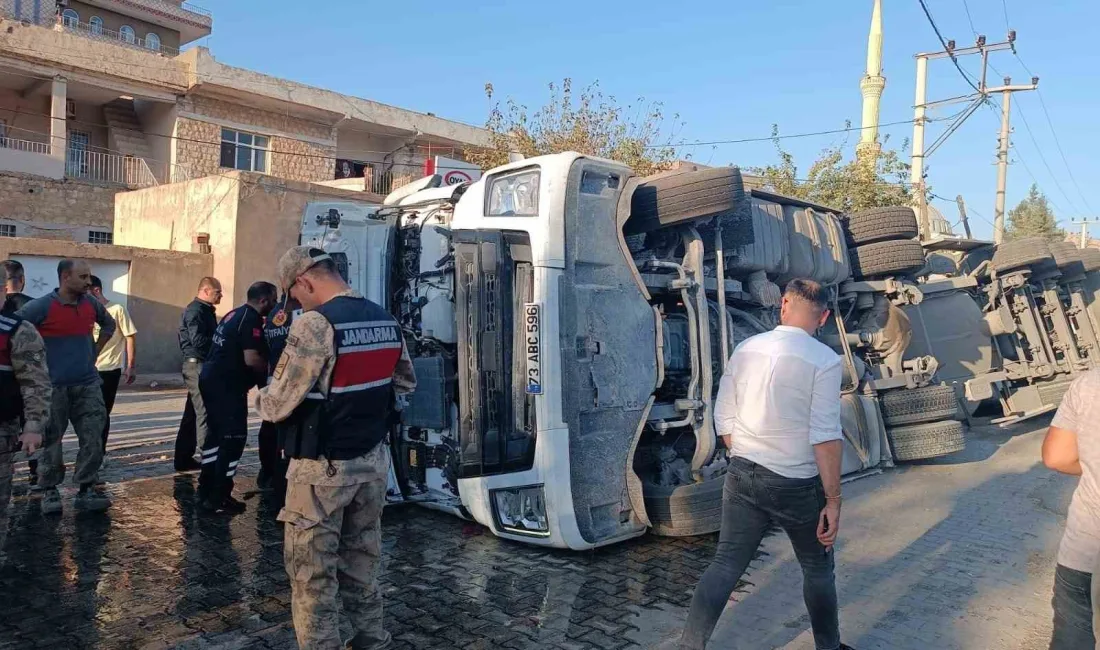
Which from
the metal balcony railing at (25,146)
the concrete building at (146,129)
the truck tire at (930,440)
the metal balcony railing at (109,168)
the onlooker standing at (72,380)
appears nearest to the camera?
the onlooker standing at (72,380)

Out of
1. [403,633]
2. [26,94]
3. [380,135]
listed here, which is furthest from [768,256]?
[26,94]

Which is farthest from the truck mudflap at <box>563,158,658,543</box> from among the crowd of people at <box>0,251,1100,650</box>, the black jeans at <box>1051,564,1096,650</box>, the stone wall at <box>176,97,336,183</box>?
the stone wall at <box>176,97,336,183</box>

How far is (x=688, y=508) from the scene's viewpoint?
4590 millimetres

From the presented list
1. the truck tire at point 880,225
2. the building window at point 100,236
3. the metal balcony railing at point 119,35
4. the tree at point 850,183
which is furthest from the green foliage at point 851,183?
the metal balcony railing at point 119,35

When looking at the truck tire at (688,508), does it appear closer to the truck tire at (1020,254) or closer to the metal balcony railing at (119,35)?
the truck tire at (1020,254)

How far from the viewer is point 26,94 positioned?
2344 centimetres

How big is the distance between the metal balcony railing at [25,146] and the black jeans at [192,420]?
19085 millimetres

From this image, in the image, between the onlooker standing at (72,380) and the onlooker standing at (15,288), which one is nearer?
the onlooker standing at (72,380)

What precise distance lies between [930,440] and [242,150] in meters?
22.3

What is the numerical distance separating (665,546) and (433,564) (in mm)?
1420

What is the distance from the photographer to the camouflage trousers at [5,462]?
4086mm

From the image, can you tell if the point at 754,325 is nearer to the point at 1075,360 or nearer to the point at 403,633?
the point at 403,633

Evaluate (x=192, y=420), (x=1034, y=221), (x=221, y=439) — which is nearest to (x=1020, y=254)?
(x=221, y=439)

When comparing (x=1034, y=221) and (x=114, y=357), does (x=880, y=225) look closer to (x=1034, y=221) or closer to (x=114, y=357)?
(x=114, y=357)
